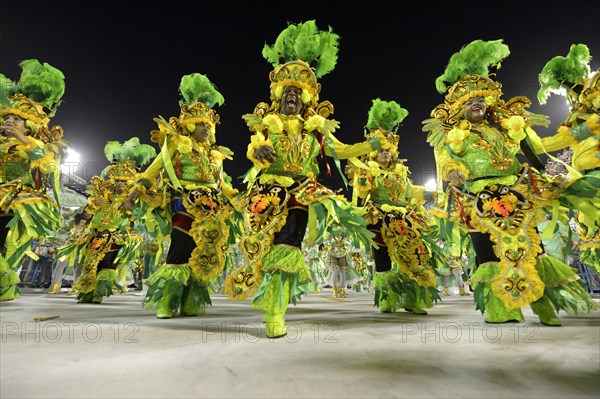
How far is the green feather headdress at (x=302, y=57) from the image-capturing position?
285 centimetres

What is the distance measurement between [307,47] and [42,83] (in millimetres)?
3243

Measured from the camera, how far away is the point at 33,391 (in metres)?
1.13

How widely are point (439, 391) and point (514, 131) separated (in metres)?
2.39

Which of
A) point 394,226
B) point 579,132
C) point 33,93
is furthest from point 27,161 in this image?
point 579,132

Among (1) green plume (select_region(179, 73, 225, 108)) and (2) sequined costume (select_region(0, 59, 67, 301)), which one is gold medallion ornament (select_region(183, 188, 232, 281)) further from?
(2) sequined costume (select_region(0, 59, 67, 301))

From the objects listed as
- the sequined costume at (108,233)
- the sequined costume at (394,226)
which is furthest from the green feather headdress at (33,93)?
the sequined costume at (394,226)

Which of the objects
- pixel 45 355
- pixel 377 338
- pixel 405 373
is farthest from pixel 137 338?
pixel 405 373

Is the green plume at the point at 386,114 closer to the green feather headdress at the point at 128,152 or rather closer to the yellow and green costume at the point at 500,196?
the yellow and green costume at the point at 500,196

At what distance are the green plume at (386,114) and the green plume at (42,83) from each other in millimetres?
3989

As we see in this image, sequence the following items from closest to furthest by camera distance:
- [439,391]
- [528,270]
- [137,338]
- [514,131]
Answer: [439,391] < [137,338] < [528,270] < [514,131]

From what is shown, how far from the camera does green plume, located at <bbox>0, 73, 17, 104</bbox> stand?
3.72 meters

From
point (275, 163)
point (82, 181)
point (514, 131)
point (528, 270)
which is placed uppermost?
point (82, 181)

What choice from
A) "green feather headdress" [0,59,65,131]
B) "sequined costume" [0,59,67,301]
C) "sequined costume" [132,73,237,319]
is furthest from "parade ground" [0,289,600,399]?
"green feather headdress" [0,59,65,131]

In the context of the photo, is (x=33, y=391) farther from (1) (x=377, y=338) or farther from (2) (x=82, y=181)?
(2) (x=82, y=181)
